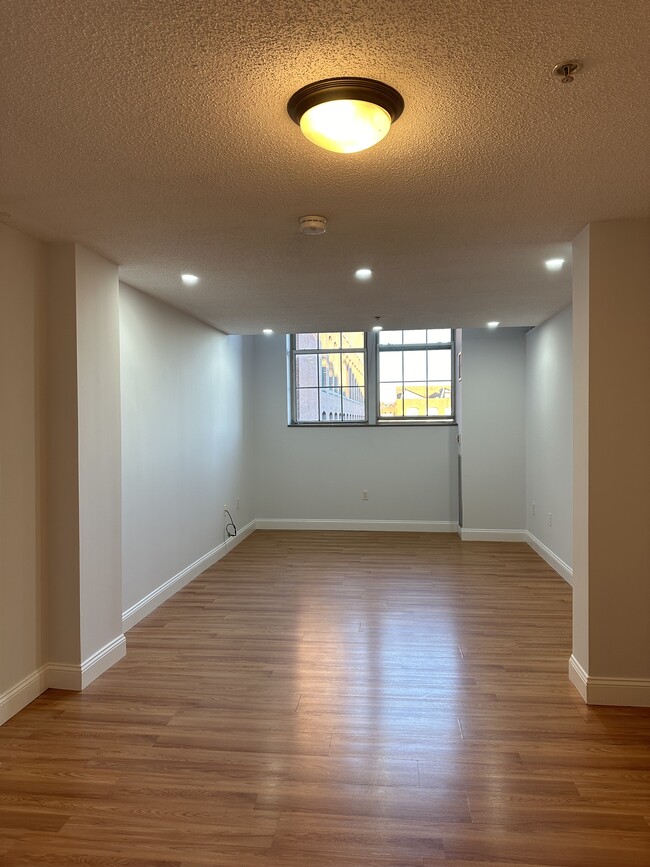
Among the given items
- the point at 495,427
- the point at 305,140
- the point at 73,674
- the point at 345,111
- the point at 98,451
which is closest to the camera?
the point at 345,111

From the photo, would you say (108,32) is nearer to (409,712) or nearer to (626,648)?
(409,712)

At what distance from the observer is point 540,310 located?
4984 millimetres

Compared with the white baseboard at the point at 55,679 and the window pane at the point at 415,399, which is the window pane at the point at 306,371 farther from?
the white baseboard at the point at 55,679

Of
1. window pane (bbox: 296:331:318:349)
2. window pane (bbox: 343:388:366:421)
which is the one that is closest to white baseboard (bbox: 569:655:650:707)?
window pane (bbox: 343:388:366:421)

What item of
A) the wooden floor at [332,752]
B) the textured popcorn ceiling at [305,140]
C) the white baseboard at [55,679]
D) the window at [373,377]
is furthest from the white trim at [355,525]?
the textured popcorn ceiling at [305,140]

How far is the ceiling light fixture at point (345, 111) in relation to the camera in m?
1.63

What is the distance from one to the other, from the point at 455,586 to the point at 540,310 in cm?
251

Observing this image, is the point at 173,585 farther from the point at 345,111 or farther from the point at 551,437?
the point at 345,111

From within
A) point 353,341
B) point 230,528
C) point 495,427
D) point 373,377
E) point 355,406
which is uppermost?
point 353,341

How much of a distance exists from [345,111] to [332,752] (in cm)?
243

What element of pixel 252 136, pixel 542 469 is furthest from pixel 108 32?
pixel 542 469

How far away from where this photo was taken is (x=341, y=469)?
7406 millimetres

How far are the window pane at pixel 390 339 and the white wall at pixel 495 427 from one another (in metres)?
1.05

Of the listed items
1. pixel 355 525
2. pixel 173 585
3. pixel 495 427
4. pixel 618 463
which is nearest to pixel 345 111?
pixel 618 463
